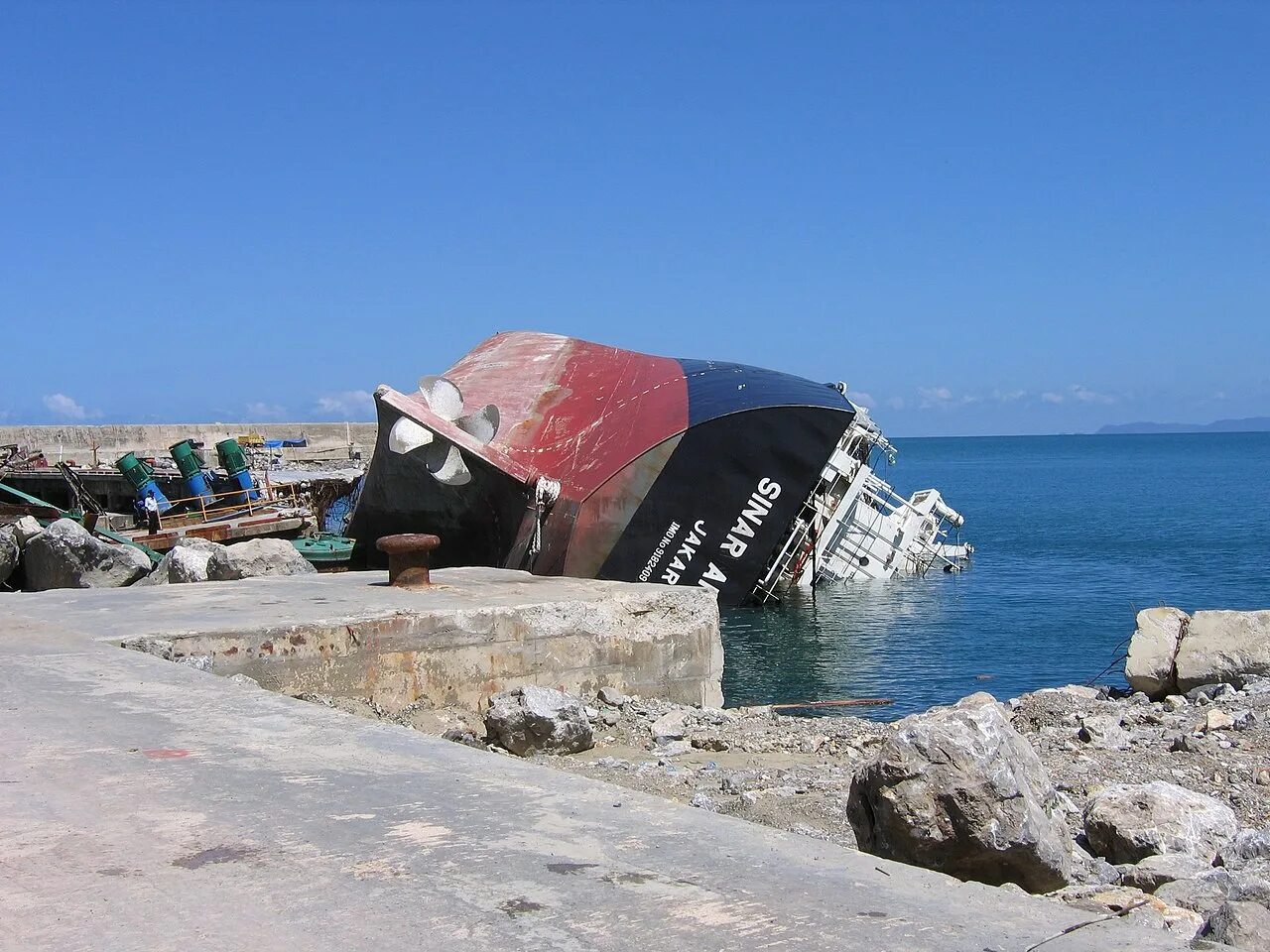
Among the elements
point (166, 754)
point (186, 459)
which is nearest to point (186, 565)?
point (166, 754)

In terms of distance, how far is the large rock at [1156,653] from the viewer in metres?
11.0

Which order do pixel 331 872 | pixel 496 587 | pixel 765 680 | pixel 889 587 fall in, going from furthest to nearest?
pixel 889 587
pixel 765 680
pixel 496 587
pixel 331 872

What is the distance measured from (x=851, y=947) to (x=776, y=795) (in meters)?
3.68

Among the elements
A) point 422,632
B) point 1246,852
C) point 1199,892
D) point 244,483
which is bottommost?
point 1246,852

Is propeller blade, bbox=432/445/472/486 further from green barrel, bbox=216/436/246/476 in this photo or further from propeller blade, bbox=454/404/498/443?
green barrel, bbox=216/436/246/476

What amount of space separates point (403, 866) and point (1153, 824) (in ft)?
10.9

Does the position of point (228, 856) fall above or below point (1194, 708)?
above

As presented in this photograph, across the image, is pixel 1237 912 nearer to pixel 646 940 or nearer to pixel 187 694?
pixel 646 940

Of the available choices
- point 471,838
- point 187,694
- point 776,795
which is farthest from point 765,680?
point 471,838

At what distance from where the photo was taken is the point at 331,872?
3012 millimetres

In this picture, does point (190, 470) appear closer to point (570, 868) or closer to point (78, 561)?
point (78, 561)

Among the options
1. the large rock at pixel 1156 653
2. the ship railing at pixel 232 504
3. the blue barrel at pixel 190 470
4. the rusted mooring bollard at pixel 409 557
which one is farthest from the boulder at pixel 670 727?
the blue barrel at pixel 190 470

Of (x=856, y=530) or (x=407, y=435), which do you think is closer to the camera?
(x=407, y=435)

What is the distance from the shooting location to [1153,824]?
504 cm
